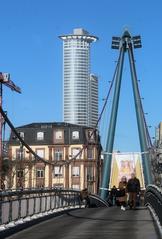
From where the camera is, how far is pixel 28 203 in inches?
779

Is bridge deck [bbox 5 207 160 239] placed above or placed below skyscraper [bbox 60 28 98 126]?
below

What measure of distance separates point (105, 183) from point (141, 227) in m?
44.9

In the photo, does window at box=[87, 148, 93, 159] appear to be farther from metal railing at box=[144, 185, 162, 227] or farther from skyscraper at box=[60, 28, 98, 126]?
metal railing at box=[144, 185, 162, 227]

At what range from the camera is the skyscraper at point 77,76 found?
175 metres

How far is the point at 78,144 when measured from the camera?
111 m

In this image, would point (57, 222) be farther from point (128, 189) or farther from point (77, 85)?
point (77, 85)

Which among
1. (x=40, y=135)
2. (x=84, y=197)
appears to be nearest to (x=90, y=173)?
(x=40, y=135)

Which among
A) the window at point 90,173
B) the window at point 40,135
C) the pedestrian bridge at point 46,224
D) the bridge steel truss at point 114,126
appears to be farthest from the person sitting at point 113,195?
the window at point 40,135

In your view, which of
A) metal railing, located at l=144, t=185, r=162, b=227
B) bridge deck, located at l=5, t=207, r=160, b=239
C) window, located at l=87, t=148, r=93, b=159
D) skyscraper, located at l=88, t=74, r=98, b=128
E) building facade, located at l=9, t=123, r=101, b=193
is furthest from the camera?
skyscraper, located at l=88, t=74, r=98, b=128

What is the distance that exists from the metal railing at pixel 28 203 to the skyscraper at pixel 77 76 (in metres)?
144

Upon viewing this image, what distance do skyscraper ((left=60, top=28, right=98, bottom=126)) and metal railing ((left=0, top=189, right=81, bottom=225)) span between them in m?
144

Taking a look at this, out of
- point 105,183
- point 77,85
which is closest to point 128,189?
point 105,183

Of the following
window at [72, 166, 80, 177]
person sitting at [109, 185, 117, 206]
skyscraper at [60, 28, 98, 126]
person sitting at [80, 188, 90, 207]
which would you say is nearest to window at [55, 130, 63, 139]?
window at [72, 166, 80, 177]

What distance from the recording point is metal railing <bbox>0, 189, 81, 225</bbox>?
649 inches
